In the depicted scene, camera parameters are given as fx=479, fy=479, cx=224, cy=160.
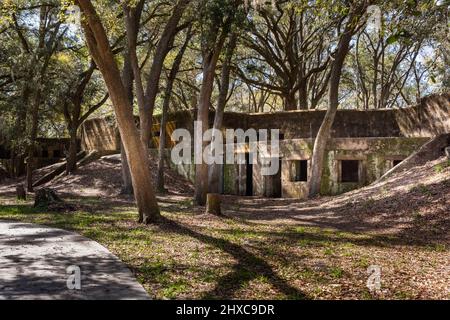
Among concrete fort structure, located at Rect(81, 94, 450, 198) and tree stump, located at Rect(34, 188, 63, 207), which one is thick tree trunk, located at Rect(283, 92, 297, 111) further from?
tree stump, located at Rect(34, 188, 63, 207)

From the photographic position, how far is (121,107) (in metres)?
11.4

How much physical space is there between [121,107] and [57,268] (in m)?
4.92

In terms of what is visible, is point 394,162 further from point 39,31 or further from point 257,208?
point 39,31

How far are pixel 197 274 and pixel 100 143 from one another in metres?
31.6

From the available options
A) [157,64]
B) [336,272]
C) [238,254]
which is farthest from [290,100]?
[336,272]

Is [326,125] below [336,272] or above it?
above

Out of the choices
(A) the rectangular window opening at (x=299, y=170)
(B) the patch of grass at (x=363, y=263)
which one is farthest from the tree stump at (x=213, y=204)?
(A) the rectangular window opening at (x=299, y=170)

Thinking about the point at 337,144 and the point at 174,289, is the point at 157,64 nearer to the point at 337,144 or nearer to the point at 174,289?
the point at 337,144

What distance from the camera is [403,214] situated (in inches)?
518

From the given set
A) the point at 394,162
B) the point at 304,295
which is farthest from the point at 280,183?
the point at 304,295

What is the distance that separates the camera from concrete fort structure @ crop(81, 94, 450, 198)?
21.5 metres

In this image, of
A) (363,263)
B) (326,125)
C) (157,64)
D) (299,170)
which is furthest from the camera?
(299,170)

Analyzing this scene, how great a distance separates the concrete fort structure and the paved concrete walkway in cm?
1429

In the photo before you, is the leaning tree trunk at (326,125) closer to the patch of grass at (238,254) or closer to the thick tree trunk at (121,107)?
the patch of grass at (238,254)
